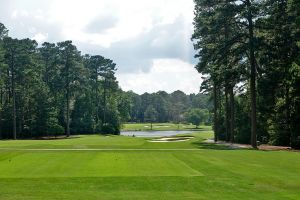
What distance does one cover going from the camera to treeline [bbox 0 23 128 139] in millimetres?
84062

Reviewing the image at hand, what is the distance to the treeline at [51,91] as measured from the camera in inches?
3310

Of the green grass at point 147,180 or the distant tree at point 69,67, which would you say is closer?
the green grass at point 147,180

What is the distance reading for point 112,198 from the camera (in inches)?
504

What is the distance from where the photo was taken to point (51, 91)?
99.8m

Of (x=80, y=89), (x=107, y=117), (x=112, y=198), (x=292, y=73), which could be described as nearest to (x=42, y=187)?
(x=112, y=198)

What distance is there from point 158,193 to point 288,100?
33.5 metres

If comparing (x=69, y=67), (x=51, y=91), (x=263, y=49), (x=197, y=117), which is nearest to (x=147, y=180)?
(x=263, y=49)

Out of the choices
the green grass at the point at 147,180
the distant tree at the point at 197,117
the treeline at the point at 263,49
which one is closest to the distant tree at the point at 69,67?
the treeline at the point at 263,49

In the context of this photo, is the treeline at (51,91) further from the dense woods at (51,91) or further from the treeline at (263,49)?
the treeline at (263,49)

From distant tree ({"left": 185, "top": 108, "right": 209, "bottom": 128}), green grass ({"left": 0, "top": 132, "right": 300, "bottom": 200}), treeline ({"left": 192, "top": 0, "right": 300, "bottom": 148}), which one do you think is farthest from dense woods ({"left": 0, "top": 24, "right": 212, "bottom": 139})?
distant tree ({"left": 185, "top": 108, "right": 209, "bottom": 128})

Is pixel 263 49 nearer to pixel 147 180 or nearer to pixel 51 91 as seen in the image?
pixel 147 180

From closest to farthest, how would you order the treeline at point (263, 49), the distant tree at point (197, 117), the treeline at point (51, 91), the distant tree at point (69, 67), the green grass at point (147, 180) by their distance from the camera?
the green grass at point (147, 180) < the treeline at point (263, 49) < the treeline at point (51, 91) < the distant tree at point (69, 67) < the distant tree at point (197, 117)

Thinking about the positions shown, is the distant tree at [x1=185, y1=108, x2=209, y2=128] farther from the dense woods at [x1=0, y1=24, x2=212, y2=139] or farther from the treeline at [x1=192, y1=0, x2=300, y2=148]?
the treeline at [x1=192, y1=0, x2=300, y2=148]

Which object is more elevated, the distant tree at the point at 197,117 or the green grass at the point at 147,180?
the distant tree at the point at 197,117
